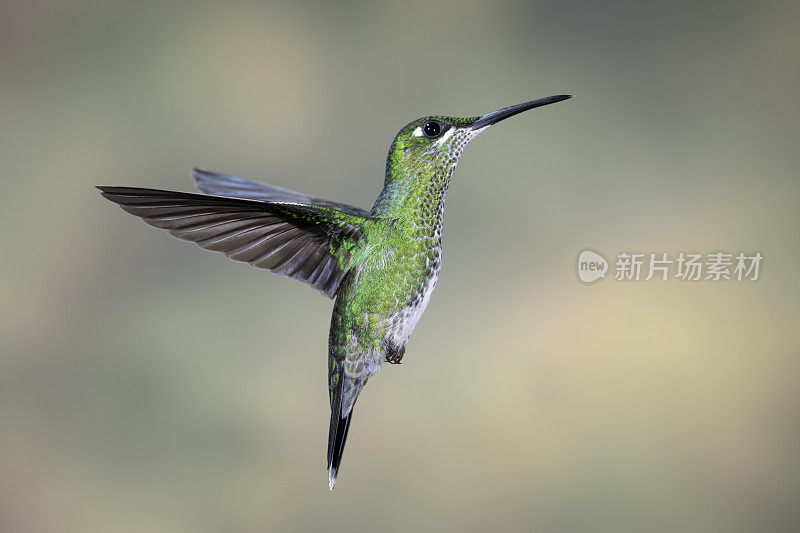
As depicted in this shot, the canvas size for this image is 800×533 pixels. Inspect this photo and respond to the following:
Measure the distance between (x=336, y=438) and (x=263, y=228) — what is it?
6.4 inches

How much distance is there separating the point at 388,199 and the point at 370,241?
32 millimetres

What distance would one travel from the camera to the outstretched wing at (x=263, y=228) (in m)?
0.42

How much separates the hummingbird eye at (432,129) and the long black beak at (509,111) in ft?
0.09

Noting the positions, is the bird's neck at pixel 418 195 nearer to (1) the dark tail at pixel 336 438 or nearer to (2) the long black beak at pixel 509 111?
(2) the long black beak at pixel 509 111

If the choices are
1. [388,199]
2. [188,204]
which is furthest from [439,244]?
[188,204]

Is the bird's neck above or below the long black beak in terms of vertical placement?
below

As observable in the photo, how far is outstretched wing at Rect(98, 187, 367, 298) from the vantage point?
418 mm

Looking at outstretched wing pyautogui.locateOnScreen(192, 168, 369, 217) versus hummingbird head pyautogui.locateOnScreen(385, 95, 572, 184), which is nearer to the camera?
hummingbird head pyautogui.locateOnScreen(385, 95, 572, 184)

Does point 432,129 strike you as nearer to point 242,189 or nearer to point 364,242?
point 364,242

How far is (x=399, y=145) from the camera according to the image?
49cm

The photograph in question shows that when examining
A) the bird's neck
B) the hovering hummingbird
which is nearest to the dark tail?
the hovering hummingbird

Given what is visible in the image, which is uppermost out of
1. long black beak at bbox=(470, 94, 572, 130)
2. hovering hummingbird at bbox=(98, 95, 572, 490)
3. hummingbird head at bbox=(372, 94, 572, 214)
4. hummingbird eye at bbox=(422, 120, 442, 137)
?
long black beak at bbox=(470, 94, 572, 130)

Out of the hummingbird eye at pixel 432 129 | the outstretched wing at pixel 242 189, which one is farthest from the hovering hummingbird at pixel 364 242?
the outstretched wing at pixel 242 189

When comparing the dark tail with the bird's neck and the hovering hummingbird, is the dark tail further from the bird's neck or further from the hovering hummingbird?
the bird's neck
